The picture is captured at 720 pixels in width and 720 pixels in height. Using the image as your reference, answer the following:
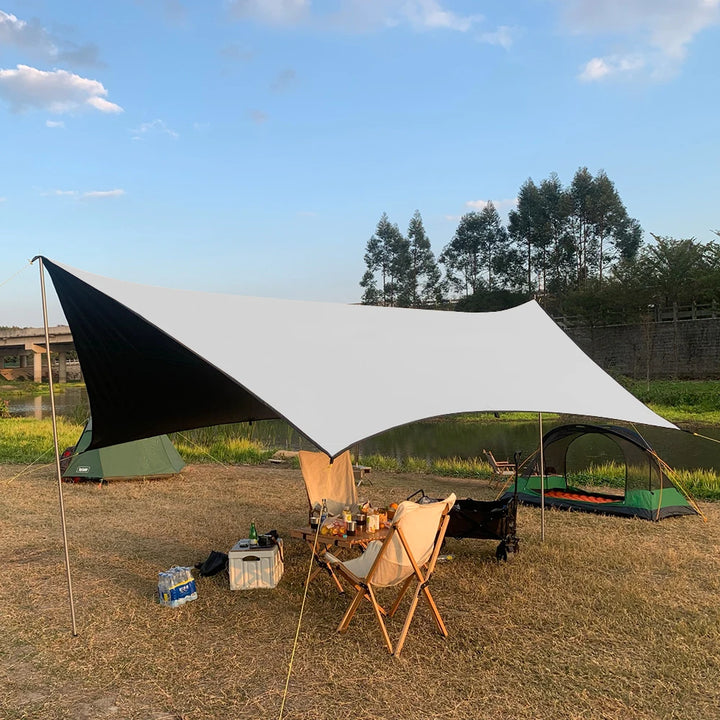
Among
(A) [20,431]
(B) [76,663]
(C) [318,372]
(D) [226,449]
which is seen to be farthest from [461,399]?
(A) [20,431]

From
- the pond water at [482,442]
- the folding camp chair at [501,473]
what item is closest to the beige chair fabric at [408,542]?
the folding camp chair at [501,473]

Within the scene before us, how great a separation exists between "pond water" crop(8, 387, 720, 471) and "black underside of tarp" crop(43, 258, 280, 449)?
15.0 feet

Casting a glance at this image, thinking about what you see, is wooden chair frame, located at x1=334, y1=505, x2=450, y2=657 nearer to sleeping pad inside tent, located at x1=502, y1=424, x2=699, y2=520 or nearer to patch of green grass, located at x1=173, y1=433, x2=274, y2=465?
sleeping pad inside tent, located at x1=502, y1=424, x2=699, y2=520

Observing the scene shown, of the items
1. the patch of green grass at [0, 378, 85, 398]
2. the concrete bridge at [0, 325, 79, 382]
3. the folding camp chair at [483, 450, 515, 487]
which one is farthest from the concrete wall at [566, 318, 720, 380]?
the patch of green grass at [0, 378, 85, 398]

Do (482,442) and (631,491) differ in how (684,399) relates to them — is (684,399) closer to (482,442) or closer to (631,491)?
(482,442)

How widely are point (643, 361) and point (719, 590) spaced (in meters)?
21.5

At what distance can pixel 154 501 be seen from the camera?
22.0ft

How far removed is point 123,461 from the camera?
Answer: 7.75m

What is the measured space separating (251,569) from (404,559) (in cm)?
127

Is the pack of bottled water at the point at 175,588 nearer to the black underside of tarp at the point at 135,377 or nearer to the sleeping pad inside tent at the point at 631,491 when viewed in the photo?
the black underside of tarp at the point at 135,377

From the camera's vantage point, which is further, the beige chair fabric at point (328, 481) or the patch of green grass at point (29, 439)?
the patch of green grass at point (29, 439)

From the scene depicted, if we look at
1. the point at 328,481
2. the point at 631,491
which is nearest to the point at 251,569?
the point at 328,481

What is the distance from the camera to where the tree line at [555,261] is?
23.9 meters

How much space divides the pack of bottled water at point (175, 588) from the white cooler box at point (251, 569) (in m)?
0.28
